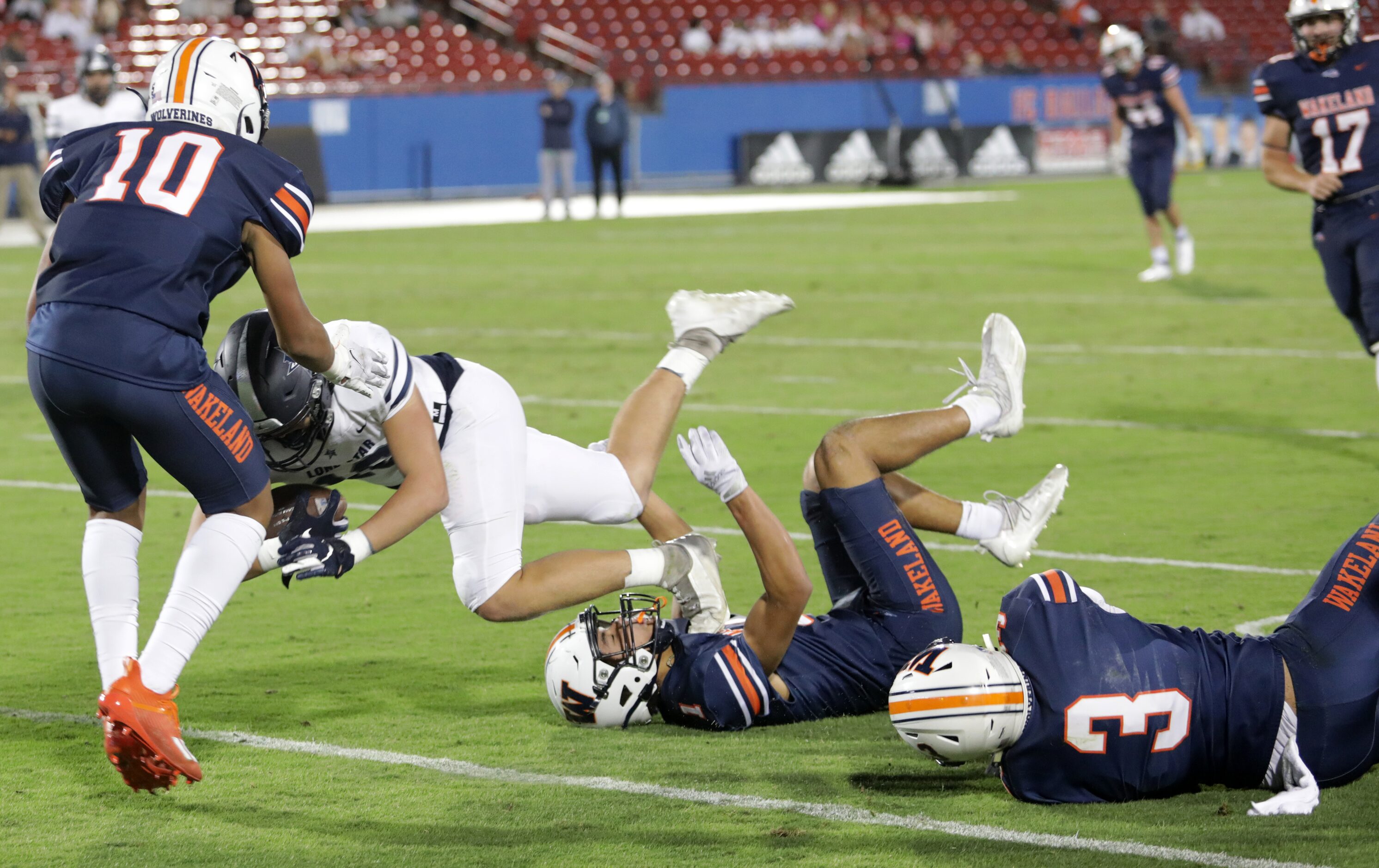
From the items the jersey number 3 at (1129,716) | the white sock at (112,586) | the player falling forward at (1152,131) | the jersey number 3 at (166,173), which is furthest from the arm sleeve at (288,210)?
the player falling forward at (1152,131)

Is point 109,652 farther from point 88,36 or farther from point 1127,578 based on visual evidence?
point 88,36

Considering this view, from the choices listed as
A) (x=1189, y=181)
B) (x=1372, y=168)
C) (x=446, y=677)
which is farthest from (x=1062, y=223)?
(x=446, y=677)

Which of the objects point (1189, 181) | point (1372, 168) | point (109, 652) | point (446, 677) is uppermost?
point (1372, 168)

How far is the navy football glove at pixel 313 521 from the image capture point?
4.12m

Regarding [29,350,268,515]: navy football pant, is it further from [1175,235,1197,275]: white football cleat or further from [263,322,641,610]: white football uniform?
[1175,235,1197,275]: white football cleat

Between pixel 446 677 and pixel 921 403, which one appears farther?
pixel 921 403

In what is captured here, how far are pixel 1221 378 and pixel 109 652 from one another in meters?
7.59

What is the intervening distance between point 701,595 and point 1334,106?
4.38 m

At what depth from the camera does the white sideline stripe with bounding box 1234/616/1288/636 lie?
5.11m

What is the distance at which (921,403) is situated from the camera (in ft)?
30.6

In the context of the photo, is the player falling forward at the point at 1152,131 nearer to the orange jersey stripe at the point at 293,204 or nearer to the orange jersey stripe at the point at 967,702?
the orange jersey stripe at the point at 967,702

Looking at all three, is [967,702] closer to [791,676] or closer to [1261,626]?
[791,676]

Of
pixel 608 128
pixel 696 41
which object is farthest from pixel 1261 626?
pixel 696 41

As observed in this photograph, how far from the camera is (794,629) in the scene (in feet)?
14.4
